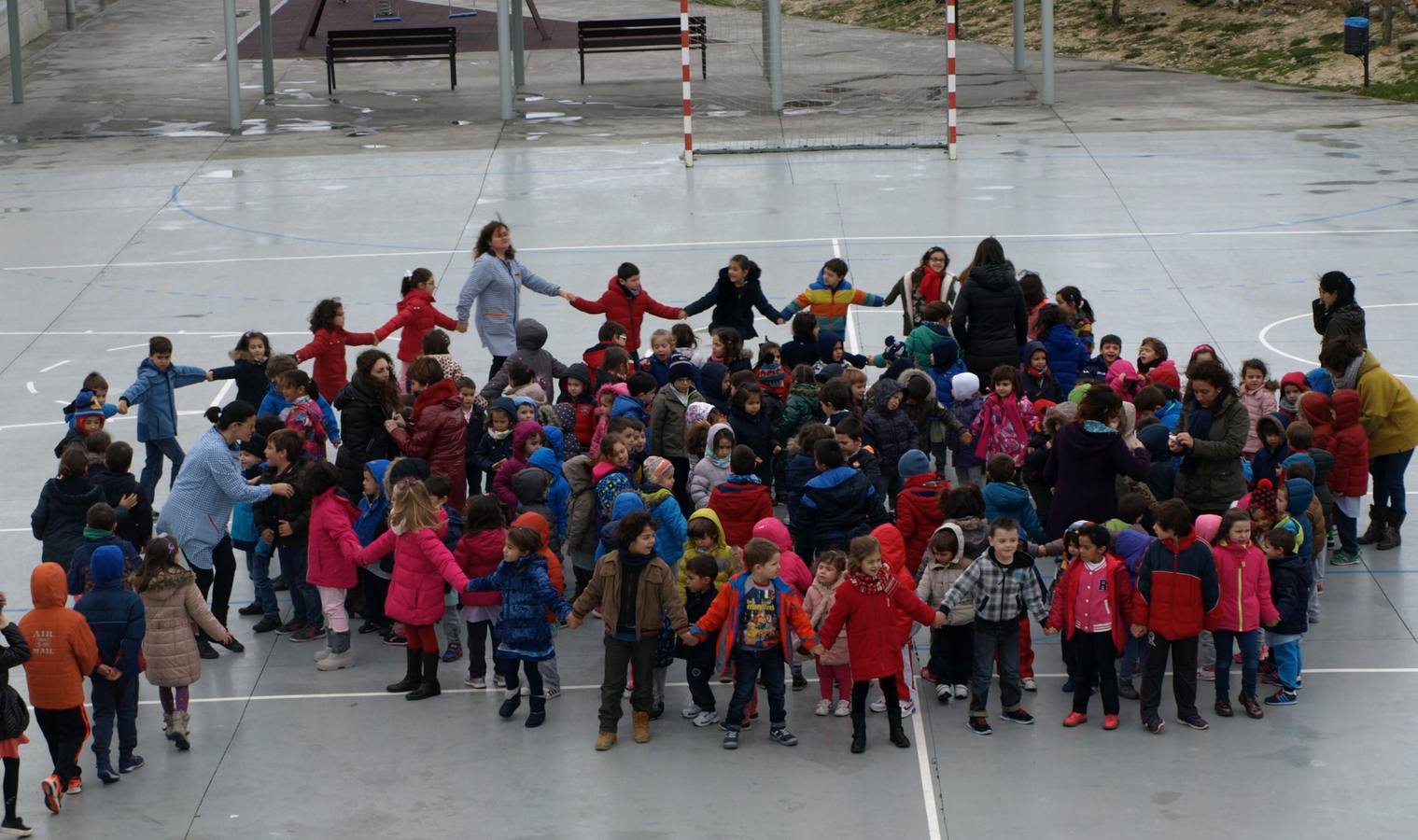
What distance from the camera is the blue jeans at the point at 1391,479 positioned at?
11.7 meters

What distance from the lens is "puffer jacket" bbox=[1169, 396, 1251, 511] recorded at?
1059 cm

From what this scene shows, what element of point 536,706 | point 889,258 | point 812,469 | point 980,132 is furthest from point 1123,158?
point 536,706

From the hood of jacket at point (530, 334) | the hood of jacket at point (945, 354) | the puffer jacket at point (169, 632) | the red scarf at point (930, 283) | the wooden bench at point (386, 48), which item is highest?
the wooden bench at point (386, 48)

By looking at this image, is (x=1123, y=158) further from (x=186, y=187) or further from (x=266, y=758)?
(x=266, y=758)

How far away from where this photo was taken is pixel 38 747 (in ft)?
30.8

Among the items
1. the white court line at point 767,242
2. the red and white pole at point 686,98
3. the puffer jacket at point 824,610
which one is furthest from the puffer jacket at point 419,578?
the red and white pole at point 686,98

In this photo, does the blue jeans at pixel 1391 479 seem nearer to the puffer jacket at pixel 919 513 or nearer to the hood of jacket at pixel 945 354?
the hood of jacket at pixel 945 354

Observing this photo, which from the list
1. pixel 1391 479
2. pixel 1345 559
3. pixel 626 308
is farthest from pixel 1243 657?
pixel 626 308

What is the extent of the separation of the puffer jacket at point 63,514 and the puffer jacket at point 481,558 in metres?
2.30

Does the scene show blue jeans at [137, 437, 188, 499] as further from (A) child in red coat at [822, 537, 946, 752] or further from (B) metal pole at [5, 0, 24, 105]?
(B) metal pole at [5, 0, 24, 105]

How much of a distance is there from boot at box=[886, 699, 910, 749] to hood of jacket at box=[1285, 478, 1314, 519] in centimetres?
265

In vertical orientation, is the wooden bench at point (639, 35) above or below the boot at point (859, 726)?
above

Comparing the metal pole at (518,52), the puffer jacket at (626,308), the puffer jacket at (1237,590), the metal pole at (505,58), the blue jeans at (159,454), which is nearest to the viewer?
the puffer jacket at (1237,590)

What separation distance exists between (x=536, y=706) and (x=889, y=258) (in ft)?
37.4
